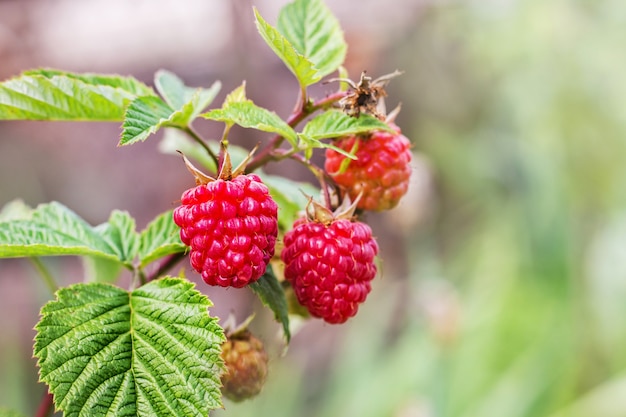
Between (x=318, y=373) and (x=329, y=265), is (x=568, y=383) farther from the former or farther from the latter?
(x=329, y=265)

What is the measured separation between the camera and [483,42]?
3998mm

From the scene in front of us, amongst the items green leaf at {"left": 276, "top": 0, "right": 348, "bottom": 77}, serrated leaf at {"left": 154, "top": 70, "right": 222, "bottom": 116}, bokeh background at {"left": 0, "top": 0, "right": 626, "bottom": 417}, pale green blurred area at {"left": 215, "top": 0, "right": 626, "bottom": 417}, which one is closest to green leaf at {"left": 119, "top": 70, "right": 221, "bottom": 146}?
serrated leaf at {"left": 154, "top": 70, "right": 222, "bottom": 116}

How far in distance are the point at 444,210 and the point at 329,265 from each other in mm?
3831

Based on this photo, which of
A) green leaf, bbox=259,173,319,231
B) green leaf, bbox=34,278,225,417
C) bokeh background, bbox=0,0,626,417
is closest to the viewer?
green leaf, bbox=34,278,225,417

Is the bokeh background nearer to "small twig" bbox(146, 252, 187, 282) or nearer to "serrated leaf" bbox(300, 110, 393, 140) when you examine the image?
"small twig" bbox(146, 252, 187, 282)

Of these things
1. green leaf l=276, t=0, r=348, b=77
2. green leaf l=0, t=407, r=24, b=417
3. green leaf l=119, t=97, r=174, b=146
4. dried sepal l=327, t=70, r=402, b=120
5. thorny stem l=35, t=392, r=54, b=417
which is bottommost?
Answer: green leaf l=0, t=407, r=24, b=417

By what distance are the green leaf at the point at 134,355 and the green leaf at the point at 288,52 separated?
0.74ft

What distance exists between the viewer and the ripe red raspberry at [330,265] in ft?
2.09

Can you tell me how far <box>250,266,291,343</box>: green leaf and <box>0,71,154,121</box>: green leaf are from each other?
→ 209mm

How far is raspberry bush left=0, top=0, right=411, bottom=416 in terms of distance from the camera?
53 centimetres

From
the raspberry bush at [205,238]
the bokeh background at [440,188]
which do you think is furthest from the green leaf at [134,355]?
the bokeh background at [440,188]

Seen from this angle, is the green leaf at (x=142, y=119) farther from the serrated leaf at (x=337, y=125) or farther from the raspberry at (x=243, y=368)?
the raspberry at (x=243, y=368)

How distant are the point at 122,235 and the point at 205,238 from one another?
0.60ft

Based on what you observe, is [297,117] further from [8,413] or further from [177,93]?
[8,413]
